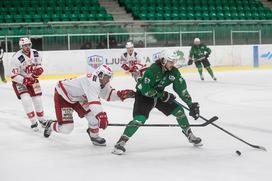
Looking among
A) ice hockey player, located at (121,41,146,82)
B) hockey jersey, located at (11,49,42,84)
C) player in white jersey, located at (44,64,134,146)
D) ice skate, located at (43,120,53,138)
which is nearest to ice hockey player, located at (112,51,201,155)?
player in white jersey, located at (44,64,134,146)

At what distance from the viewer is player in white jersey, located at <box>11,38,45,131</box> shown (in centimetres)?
748

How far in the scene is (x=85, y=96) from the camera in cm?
610

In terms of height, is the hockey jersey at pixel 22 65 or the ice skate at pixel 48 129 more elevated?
the hockey jersey at pixel 22 65

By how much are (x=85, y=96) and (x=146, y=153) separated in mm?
1013

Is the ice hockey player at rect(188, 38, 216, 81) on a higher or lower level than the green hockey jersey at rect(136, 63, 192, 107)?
lower

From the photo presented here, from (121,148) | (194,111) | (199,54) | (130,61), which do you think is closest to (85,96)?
(121,148)

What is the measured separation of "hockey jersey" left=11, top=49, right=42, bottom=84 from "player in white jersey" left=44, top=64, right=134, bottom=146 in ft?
3.98

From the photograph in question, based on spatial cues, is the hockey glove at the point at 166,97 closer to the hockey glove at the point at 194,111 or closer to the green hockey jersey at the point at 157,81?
the green hockey jersey at the point at 157,81

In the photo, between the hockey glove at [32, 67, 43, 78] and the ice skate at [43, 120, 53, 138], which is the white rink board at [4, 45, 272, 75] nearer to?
the hockey glove at [32, 67, 43, 78]

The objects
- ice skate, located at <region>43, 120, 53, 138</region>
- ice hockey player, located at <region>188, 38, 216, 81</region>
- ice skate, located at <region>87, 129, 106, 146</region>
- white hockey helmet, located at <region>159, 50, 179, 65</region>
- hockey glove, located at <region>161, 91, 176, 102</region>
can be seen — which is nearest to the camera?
white hockey helmet, located at <region>159, 50, 179, 65</region>

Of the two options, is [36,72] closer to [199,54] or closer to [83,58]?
[199,54]

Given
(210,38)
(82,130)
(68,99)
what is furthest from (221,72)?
(68,99)

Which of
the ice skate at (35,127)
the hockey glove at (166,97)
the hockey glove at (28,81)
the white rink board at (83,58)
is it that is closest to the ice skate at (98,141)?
the hockey glove at (166,97)

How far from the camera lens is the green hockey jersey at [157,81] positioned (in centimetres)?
548
